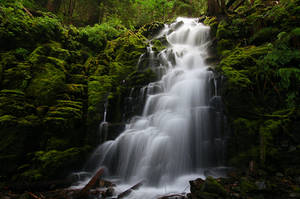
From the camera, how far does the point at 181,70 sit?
859cm

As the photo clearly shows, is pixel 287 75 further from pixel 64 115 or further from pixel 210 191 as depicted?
pixel 64 115

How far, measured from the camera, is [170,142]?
5.34 meters

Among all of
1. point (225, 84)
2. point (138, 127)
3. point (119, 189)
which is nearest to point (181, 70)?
point (225, 84)

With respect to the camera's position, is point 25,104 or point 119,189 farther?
point 25,104

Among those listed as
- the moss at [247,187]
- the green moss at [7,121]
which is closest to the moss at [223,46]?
the moss at [247,187]

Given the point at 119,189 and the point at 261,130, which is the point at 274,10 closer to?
the point at 261,130

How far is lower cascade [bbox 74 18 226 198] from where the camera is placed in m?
4.68

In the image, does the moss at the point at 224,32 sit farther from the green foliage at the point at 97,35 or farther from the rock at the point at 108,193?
the rock at the point at 108,193

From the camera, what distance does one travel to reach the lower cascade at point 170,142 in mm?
4684

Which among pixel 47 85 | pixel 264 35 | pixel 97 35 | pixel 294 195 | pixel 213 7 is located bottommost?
pixel 294 195

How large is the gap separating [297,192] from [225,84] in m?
3.32

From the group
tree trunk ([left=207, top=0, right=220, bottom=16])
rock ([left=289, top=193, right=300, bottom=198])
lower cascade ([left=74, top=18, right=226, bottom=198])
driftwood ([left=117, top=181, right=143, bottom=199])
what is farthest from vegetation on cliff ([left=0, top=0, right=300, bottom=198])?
tree trunk ([left=207, top=0, right=220, bottom=16])

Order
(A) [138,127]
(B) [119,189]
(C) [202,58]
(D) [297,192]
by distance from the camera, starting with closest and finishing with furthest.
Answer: (D) [297,192]
(B) [119,189]
(A) [138,127]
(C) [202,58]

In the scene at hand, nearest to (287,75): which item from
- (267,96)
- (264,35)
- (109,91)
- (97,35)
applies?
(267,96)
